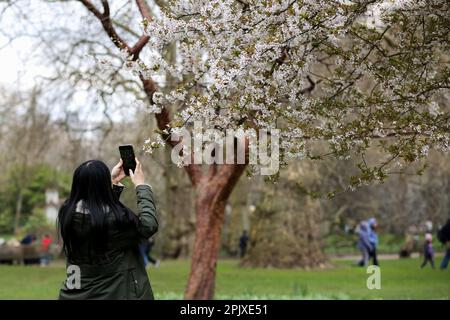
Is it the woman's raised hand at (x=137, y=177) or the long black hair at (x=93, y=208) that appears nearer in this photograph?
the long black hair at (x=93, y=208)

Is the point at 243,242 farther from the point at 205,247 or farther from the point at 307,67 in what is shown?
the point at 307,67

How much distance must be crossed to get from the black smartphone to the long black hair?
1.24 feet

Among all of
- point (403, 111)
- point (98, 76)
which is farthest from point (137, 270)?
point (98, 76)

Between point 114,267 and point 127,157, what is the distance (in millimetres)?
742

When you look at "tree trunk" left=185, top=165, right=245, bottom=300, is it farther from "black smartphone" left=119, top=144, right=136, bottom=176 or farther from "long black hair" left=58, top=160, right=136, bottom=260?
"long black hair" left=58, top=160, right=136, bottom=260

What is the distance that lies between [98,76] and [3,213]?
33.2 metres

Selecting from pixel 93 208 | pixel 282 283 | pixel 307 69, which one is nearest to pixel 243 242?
pixel 282 283

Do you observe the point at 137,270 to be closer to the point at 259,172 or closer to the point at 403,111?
the point at 259,172

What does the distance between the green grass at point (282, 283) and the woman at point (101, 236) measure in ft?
26.8

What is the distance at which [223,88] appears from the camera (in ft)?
18.6

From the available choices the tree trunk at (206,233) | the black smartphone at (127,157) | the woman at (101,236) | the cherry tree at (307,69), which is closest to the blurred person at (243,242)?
the tree trunk at (206,233)

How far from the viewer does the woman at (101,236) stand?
164 inches

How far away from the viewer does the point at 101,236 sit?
164 inches

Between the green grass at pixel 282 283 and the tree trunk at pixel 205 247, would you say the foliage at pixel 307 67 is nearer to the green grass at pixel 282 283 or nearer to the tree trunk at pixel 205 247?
the tree trunk at pixel 205 247
